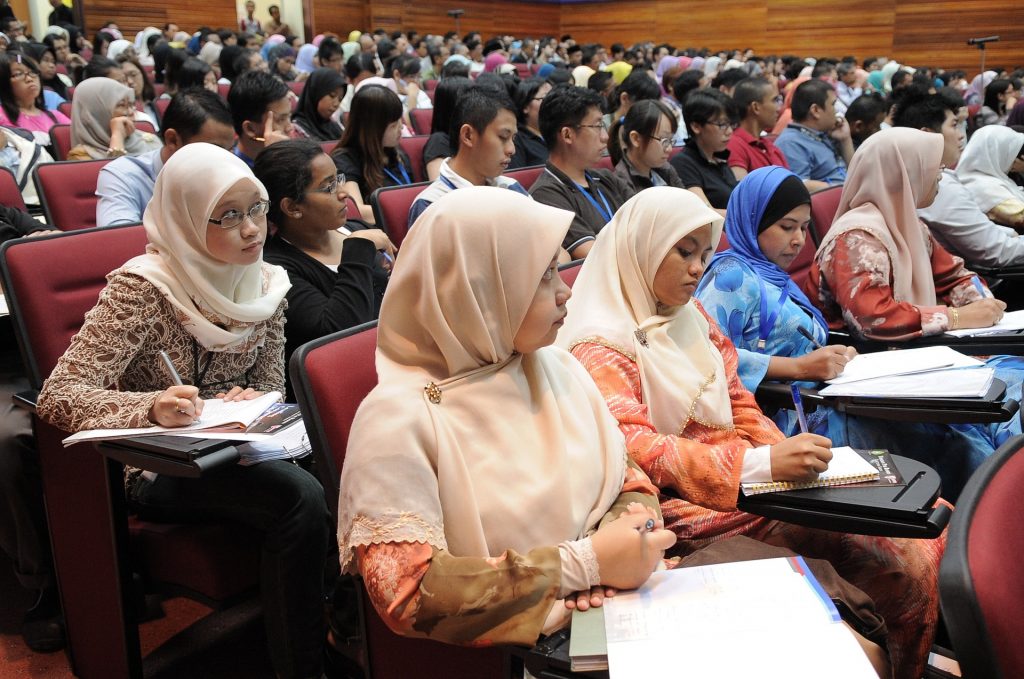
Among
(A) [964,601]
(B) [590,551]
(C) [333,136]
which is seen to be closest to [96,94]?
(C) [333,136]

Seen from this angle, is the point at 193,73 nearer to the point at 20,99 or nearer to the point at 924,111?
the point at 20,99

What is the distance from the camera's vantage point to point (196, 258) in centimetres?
187

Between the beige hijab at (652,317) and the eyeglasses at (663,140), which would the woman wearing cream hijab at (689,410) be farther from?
the eyeglasses at (663,140)

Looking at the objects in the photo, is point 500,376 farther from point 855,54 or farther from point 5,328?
point 855,54

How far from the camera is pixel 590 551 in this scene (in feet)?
3.81

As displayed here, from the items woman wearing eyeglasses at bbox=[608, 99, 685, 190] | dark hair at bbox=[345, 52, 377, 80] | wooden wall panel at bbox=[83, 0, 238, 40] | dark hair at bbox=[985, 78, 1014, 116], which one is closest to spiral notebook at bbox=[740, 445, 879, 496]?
woman wearing eyeglasses at bbox=[608, 99, 685, 190]

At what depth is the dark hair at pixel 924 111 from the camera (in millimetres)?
3617

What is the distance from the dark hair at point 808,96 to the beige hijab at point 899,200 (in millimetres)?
2344

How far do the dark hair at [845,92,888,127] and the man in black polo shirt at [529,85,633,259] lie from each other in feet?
7.82

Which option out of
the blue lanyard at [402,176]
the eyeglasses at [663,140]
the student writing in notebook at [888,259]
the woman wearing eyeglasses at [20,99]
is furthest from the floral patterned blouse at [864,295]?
the woman wearing eyeglasses at [20,99]

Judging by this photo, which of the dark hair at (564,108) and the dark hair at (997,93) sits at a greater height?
the dark hair at (564,108)

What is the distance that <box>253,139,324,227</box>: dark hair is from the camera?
7.32 ft

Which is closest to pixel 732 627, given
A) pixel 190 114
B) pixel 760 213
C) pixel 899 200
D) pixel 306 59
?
pixel 760 213

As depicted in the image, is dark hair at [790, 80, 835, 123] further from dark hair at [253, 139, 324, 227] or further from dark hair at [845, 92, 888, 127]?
dark hair at [253, 139, 324, 227]
